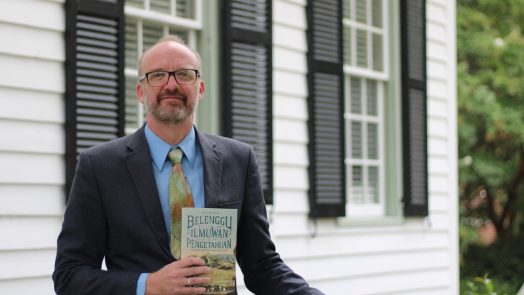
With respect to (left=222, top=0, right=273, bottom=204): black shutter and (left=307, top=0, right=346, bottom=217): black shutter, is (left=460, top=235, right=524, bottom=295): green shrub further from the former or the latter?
(left=222, top=0, right=273, bottom=204): black shutter

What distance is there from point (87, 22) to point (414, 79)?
14.5ft

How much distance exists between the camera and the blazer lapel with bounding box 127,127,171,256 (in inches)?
126

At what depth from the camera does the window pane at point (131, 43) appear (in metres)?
6.65

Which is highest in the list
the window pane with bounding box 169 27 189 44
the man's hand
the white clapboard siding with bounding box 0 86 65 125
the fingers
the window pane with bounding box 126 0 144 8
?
the window pane with bounding box 126 0 144 8

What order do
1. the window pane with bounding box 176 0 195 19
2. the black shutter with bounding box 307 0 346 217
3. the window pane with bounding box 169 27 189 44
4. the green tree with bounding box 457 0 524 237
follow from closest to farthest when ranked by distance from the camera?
the window pane with bounding box 169 27 189 44 < the window pane with bounding box 176 0 195 19 < the black shutter with bounding box 307 0 346 217 < the green tree with bounding box 457 0 524 237

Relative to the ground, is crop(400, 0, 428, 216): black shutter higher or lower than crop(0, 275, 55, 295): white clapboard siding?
higher

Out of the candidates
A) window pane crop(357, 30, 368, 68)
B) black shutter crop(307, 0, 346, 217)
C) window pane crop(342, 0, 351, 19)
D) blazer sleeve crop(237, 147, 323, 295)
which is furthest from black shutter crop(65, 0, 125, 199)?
window pane crop(357, 30, 368, 68)

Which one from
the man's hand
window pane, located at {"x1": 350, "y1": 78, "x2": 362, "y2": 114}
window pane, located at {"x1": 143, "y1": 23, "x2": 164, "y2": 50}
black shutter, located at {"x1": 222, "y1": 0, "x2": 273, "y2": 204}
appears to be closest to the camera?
the man's hand

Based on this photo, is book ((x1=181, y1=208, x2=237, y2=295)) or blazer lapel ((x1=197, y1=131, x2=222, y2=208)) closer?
book ((x1=181, y1=208, x2=237, y2=295))

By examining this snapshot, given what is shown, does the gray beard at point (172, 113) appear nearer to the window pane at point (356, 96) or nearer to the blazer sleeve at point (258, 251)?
the blazer sleeve at point (258, 251)

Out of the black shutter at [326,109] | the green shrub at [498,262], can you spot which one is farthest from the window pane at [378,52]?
the green shrub at [498,262]

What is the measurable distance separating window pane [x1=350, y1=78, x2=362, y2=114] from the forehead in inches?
241

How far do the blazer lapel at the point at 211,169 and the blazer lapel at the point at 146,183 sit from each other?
155 mm

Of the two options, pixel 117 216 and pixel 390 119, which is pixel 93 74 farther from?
pixel 390 119
